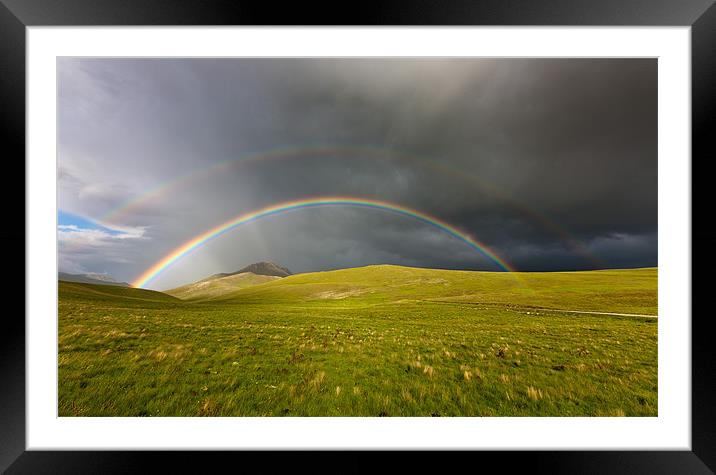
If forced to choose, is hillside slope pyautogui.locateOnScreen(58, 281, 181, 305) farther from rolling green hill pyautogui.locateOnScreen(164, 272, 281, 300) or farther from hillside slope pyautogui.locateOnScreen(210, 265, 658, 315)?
rolling green hill pyautogui.locateOnScreen(164, 272, 281, 300)

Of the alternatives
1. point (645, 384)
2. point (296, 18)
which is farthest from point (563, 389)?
point (296, 18)

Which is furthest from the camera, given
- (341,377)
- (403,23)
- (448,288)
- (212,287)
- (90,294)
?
(212,287)

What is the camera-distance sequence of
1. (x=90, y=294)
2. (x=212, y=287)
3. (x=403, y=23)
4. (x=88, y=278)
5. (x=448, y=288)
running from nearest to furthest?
(x=403, y=23)
(x=90, y=294)
(x=448, y=288)
(x=88, y=278)
(x=212, y=287)

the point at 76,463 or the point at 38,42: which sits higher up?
the point at 38,42

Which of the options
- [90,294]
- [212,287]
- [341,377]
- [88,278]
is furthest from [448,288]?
[88,278]

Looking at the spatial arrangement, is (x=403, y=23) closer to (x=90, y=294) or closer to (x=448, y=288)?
(x=90, y=294)

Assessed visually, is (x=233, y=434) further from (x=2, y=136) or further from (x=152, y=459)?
(x=2, y=136)

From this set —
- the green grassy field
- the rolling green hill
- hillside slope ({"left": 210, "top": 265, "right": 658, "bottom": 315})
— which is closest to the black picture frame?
the green grassy field

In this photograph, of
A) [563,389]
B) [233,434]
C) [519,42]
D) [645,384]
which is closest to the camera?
[233,434]

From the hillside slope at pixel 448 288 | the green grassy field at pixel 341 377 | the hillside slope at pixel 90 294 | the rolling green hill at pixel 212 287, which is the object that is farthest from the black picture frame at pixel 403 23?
the rolling green hill at pixel 212 287
